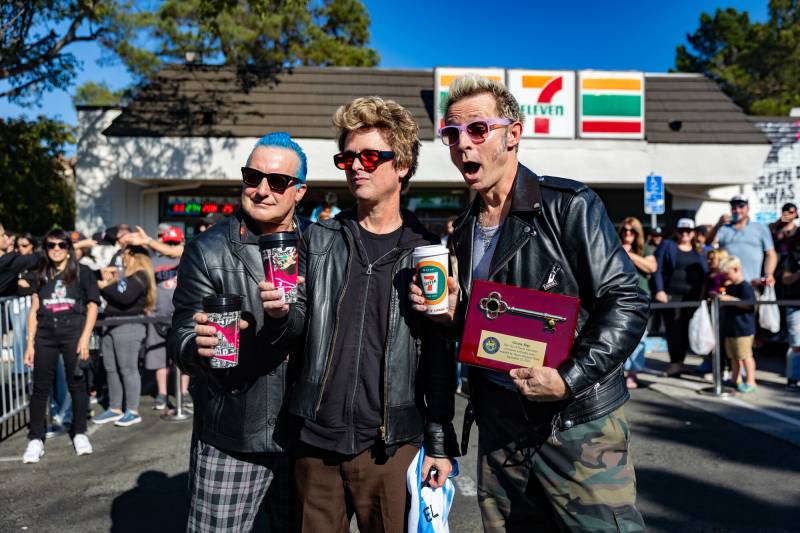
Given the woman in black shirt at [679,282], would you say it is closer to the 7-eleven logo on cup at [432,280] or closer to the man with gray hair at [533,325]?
the man with gray hair at [533,325]

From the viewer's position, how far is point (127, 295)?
6945 mm

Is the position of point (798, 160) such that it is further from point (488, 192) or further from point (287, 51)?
point (287, 51)

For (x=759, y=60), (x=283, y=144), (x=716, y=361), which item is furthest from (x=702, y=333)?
(x=759, y=60)

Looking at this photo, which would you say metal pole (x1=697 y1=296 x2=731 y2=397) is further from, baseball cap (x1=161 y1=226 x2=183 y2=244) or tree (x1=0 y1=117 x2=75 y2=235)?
tree (x1=0 y1=117 x2=75 y2=235)

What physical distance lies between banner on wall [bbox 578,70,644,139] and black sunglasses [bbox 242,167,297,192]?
1253 centimetres

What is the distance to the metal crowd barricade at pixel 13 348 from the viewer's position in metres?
6.36

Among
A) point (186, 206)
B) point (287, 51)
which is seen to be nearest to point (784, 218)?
point (186, 206)

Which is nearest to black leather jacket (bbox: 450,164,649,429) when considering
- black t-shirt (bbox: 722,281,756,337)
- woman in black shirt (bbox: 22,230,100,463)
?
woman in black shirt (bbox: 22,230,100,463)

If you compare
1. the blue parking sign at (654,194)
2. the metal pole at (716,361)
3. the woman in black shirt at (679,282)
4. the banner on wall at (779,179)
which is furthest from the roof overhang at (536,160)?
the metal pole at (716,361)

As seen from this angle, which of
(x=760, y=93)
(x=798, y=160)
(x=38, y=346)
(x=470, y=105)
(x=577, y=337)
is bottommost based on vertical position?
(x=38, y=346)

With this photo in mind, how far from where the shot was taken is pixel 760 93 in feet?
109

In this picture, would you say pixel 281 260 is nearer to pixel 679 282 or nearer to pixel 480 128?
pixel 480 128

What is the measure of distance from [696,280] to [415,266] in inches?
309

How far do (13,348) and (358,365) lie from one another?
19.7 ft
